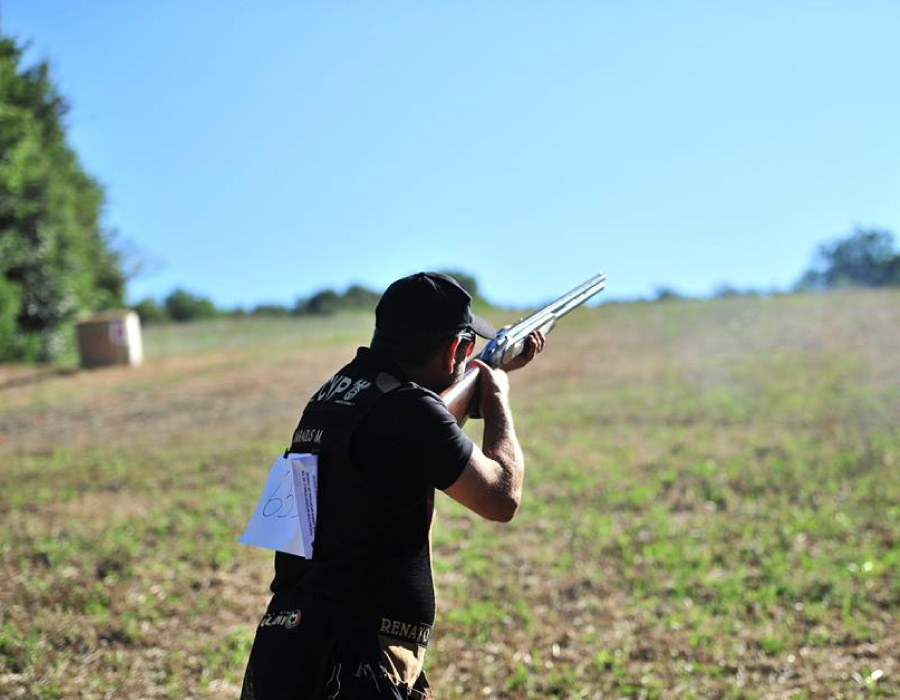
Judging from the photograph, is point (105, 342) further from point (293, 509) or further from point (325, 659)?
point (325, 659)

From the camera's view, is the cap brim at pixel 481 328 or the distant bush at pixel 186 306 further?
the distant bush at pixel 186 306

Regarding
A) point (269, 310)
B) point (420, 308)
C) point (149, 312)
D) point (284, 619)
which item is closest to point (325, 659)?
point (284, 619)

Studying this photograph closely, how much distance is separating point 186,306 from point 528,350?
46662 millimetres

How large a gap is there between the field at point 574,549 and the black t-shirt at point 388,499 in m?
2.54

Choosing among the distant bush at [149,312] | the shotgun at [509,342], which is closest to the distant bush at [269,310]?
the distant bush at [149,312]

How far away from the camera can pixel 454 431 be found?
2.75m

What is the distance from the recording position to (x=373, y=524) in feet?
9.12

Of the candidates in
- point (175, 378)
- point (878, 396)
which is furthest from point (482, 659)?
point (175, 378)

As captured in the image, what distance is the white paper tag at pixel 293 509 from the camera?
2.81 metres

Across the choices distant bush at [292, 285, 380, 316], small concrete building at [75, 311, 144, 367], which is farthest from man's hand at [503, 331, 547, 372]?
distant bush at [292, 285, 380, 316]

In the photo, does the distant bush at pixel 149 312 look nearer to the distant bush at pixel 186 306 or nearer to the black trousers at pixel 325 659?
the distant bush at pixel 186 306

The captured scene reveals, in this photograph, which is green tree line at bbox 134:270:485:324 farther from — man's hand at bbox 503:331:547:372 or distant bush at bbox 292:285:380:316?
man's hand at bbox 503:331:547:372

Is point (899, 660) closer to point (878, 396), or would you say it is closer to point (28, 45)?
point (878, 396)

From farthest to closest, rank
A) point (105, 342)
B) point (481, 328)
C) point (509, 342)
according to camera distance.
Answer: point (105, 342)
point (509, 342)
point (481, 328)
